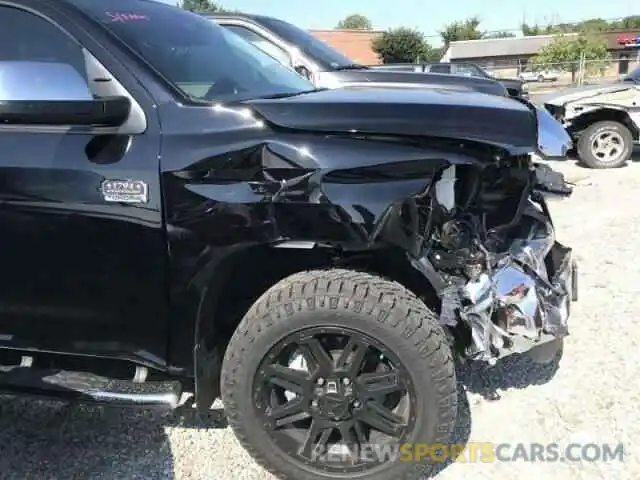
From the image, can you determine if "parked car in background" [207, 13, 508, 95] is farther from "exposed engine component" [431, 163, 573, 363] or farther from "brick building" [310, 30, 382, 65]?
"brick building" [310, 30, 382, 65]

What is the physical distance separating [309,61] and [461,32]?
74307mm

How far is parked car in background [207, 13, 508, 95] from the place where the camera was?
6.66 meters

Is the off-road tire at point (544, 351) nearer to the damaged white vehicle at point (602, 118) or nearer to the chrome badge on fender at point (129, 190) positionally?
the chrome badge on fender at point (129, 190)

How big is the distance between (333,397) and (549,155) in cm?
147

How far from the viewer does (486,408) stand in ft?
11.4

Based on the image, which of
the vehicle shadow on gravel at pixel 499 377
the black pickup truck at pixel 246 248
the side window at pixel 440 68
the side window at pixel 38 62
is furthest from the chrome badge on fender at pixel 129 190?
the side window at pixel 440 68

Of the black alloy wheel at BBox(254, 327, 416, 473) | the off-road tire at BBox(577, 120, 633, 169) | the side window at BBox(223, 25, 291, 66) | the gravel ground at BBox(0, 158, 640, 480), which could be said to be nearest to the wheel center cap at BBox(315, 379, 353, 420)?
the black alloy wheel at BBox(254, 327, 416, 473)

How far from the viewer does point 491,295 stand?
9.57 ft

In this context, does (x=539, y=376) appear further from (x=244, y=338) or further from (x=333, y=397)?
(x=244, y=338)

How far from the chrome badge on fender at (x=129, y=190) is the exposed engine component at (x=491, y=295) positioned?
122 cm

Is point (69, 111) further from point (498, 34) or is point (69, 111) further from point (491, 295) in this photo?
point (498, 34)

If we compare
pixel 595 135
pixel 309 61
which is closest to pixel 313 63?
pixel 309 61

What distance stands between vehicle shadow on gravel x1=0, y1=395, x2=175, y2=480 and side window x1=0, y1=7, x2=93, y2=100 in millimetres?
1430

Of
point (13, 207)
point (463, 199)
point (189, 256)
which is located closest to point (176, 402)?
point (189, 256)
